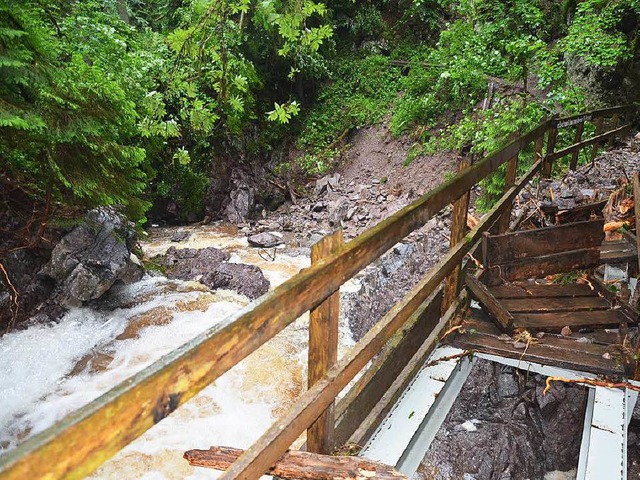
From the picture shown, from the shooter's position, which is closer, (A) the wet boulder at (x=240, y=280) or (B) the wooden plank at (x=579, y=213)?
(B) the wooden plank at (x=579, y=213)

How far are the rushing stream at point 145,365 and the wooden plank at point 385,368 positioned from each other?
220 cm

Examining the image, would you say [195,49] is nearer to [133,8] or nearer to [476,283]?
[476,283]

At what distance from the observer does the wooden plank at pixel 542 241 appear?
12.6ft

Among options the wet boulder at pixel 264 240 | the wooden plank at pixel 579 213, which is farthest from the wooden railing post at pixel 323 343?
the wet boulder at pixel 264 240

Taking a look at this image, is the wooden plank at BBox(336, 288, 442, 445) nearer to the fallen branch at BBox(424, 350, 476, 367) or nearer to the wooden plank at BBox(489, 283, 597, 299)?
the fallen branch at BBox(424, 350, 476, 367)

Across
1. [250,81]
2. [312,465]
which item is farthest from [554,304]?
[250,81]

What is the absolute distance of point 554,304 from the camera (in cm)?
363

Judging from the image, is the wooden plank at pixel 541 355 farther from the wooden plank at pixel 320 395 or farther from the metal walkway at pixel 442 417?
the wooden plank at pixel 320 395

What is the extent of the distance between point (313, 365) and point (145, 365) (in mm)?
4129

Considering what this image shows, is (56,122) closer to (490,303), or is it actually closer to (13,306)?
(13,306)

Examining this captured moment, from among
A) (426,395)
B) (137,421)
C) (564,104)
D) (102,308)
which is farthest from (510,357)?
(564,104)

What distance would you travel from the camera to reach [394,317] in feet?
7.75

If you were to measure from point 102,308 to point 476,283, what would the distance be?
5.67 metres

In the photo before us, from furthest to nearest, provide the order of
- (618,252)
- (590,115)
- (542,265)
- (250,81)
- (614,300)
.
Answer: (250,81) → (590,115) → (618,252) → (542,265) → (614,300)
